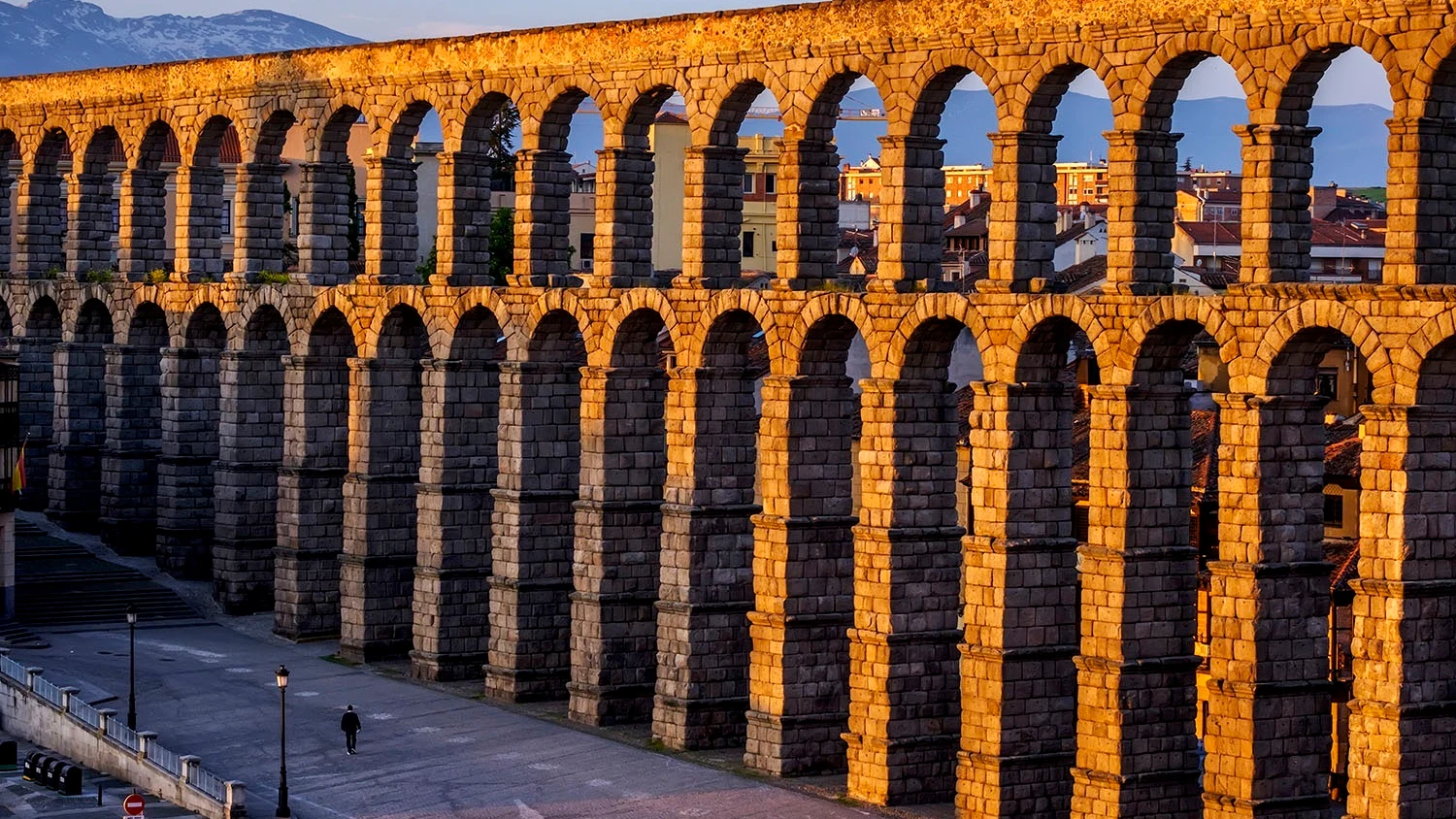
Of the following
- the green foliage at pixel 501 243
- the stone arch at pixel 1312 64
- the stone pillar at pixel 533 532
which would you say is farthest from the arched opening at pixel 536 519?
the green foliage at pixel 501 243

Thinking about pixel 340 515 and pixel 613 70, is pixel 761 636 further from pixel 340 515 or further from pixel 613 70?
pixel 340 515

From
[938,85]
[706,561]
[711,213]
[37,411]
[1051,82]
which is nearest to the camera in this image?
[1051,82]

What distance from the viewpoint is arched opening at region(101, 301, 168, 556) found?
10044 cm

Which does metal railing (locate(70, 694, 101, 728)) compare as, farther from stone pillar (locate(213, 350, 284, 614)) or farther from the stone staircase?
stone pillar (locate(213, 350, 284, 614))

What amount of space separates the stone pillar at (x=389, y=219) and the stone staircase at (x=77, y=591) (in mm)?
13148

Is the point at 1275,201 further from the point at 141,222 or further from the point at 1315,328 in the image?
the point at 141,222

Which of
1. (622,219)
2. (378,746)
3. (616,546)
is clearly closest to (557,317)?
(622,219)

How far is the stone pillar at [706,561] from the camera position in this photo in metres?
76.5

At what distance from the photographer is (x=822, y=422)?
74.0m

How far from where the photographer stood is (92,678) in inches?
3270

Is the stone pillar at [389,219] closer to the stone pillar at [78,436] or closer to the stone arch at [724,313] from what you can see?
the stone arch at [724,313]

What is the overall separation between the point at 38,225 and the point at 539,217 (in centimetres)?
2997

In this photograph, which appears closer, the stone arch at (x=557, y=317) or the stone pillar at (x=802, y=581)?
the stone pillar at (x=802, y=581)

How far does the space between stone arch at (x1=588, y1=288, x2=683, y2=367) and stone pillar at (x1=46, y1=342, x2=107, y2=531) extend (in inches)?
1139
